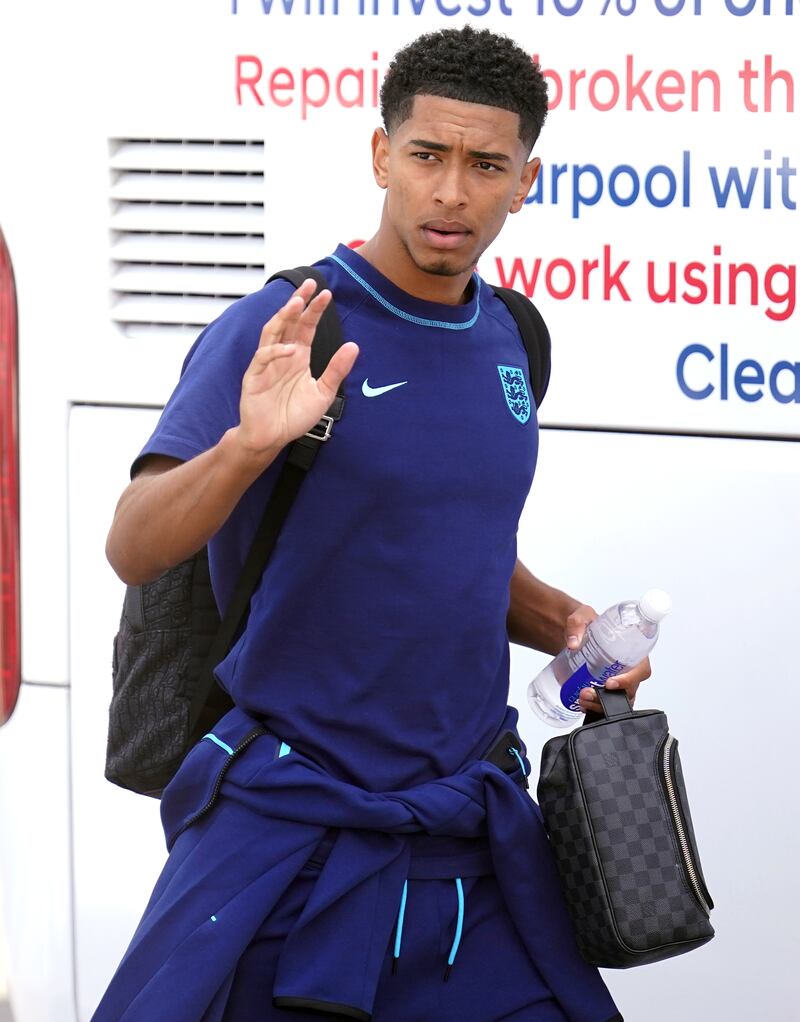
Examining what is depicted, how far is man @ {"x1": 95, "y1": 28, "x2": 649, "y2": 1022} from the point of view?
74.2 inches

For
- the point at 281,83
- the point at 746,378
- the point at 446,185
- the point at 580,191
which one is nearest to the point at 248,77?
the point at 281,83

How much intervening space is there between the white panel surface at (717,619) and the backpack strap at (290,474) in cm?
74

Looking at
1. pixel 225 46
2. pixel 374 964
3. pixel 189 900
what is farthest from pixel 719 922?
pixel 225 46

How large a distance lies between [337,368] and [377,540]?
0.78 feet

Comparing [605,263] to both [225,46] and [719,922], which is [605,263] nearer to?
[225,46]

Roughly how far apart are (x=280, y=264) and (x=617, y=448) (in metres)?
0.62

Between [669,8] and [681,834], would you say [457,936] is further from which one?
[669,8]

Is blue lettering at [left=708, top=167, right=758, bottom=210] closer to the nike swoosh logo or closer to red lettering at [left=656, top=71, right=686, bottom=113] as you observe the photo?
red lettering at [left=656, top=71, right=686, bottom=113]

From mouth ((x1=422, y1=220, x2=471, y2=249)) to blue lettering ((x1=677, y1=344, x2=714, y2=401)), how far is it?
0.62m

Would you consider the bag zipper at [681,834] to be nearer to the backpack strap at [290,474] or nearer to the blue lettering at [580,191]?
the backpack strap at [290,474]

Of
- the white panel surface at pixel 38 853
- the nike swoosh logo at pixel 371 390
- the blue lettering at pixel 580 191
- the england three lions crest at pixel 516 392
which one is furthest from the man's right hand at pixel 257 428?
the white panel surface at pixel 38 853

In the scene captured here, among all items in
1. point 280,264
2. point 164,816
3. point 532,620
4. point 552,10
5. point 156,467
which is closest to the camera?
point 156,467

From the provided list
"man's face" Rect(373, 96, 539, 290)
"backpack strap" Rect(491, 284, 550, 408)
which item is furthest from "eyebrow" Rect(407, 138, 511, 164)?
"backpack strap" Rect(491, 284, 550, 408)

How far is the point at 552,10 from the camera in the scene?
248 cm
